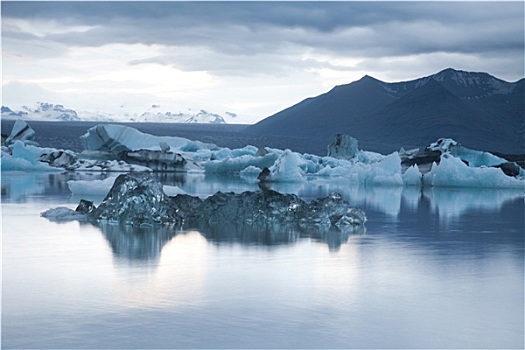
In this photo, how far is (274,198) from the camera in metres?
9.95

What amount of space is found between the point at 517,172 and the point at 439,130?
203ft

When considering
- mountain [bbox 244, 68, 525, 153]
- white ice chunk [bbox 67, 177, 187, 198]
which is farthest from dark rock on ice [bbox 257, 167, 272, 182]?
mountain [bbox 244, 68, 525, 153]

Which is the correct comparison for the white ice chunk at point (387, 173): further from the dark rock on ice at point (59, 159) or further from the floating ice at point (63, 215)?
the floating ice at point (63, 215)

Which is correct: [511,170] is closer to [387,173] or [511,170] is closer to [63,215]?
[387,173]

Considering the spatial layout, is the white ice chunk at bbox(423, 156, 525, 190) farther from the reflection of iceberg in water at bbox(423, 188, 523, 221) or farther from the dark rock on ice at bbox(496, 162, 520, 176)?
the dark rock on ice at bbox(496, 162, 520, 176)

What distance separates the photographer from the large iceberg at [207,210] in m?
9.42

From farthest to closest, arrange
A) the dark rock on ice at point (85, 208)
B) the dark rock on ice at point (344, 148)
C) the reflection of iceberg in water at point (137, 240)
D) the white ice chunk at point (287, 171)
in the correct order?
the dark rock on ice at point (344, 148) < the white ice chunk at point (287, 171) < the dark rock on ice at point (85, 208) < the reflection of iceberg in water at point (137, 240)

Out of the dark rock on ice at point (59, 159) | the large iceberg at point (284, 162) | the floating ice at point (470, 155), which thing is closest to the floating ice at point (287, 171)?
the large iceberg at point (284, 162)

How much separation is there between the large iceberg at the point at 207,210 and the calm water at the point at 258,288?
1.36 ft

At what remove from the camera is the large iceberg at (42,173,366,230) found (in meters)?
9.42

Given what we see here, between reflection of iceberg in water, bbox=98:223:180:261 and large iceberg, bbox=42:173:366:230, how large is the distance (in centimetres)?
30

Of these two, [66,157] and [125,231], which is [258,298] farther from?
Result: [66,157]

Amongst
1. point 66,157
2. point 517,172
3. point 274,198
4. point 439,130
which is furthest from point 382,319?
point 439,130

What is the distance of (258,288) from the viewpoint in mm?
5621
